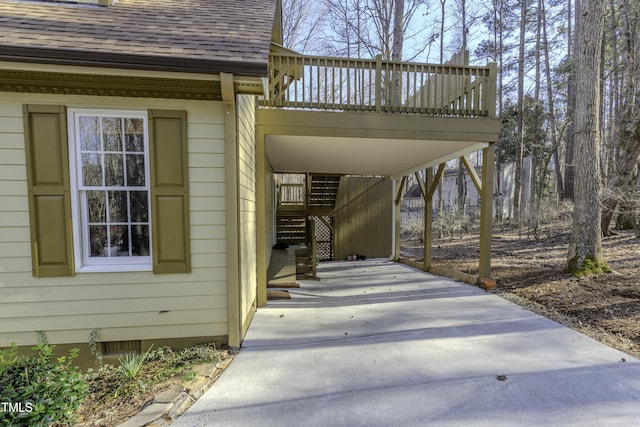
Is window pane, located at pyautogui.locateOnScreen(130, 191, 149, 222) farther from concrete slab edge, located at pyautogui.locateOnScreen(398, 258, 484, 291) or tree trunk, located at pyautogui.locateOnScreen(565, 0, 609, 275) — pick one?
tree trunk, located at pyautogui.locateOnScreen(565, 0, 609, 275)

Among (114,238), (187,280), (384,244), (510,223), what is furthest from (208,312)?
(510,223)

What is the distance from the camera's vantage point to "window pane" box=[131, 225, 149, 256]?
3.21 m

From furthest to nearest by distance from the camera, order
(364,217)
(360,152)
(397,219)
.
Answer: (364,217) → (397,219) → (360,152)

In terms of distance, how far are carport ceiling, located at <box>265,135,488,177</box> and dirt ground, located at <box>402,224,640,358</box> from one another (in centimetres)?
253

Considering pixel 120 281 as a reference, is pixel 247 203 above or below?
above

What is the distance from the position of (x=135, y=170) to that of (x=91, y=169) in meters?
0.41

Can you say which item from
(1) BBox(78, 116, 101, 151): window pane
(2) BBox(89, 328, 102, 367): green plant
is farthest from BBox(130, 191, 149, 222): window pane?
(2) BBox(89, 328, 102, 367): green plant

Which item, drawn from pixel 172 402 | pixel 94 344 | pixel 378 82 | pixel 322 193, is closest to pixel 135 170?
pixel 94 344

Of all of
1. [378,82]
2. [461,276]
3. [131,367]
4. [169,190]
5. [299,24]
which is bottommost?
[461,276]

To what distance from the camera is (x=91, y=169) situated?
3.09 metres

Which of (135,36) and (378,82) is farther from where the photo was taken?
(378,82)

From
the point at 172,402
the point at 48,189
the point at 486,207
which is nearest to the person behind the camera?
the point at 172,402

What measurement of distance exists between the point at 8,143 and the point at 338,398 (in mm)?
3799
